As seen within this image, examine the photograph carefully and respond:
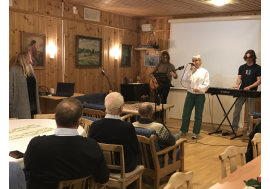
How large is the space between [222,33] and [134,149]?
5625 millimetres

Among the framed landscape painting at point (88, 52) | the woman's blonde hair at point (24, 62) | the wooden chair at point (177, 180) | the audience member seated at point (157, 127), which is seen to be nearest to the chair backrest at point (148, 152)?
the audience member seated at point (157, 127)

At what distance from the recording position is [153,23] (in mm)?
8984

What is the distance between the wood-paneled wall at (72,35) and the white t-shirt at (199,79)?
106 inches

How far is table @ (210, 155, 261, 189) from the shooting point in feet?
6.72

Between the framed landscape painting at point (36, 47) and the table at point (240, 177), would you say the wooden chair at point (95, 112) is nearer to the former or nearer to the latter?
the framed landscape painting at point (36, 47)

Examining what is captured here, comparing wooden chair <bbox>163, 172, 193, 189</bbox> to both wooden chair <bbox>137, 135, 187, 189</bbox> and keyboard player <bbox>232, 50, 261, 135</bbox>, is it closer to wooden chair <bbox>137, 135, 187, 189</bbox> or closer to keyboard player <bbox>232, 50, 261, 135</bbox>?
wooden chair <bbox>137, 135, 187, 189</bbox>

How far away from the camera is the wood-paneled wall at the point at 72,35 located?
5918 millimetres

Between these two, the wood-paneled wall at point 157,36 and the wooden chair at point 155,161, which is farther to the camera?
the wood-paneled wall at point 157,36

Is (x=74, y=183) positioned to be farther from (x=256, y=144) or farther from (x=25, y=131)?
(x=256, y=144)

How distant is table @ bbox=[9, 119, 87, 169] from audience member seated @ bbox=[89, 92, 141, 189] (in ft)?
0.68

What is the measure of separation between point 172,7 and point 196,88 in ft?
7.71

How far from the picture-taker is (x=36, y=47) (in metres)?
6.22

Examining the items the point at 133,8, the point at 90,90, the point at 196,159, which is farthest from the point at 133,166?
the point at 133,8
